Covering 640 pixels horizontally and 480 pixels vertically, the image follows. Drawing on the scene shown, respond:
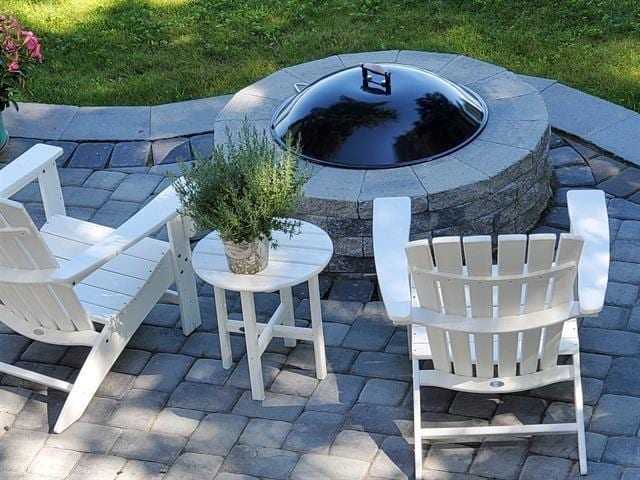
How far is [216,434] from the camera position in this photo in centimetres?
424

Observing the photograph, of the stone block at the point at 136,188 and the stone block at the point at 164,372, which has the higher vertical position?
the stone block at the point at 136,188

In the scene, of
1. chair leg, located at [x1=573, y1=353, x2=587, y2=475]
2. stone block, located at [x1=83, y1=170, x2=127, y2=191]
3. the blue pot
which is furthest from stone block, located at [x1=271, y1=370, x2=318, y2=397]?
the blue pot

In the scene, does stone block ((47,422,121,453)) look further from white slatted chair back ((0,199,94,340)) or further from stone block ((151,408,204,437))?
white slatted chair back ((0,199,94,340))

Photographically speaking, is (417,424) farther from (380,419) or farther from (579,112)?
(579,112)

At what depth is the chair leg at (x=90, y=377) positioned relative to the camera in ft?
14.1

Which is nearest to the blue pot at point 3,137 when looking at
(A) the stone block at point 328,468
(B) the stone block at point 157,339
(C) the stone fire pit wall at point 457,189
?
(C) the stone fire pit wall at point 457,189

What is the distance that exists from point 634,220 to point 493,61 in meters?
2.14

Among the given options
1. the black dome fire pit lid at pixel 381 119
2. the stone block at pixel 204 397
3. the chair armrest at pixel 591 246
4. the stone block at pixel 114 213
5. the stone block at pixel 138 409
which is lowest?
the stone block at pixel 114 213

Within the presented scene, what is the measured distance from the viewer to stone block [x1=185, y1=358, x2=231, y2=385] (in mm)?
4559

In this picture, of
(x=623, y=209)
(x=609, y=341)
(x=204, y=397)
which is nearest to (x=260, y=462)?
(x=204, y=397)

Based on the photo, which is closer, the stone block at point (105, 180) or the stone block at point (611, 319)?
the stone block at point (611, 319)

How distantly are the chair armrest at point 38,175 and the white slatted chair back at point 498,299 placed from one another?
2.12 m

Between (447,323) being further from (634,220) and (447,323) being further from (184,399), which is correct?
(634,220)

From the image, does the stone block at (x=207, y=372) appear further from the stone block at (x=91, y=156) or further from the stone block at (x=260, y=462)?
the stone block at (x=91, y=156)
